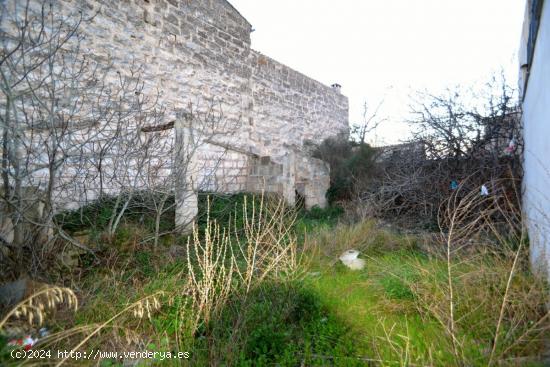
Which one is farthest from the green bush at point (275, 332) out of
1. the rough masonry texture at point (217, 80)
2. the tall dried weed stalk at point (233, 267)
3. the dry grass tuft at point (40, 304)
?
the rough masonry texture at point (217, 80)

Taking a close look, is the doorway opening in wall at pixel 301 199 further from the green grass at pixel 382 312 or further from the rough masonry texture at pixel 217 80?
the green grass at pixel 382 312

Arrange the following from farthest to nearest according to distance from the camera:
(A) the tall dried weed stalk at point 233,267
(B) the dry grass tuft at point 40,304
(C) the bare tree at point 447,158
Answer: (C) the bare tree at point 447,158
(A) the tall dried weed stalk at point 233,267
(B) the dry grass tuft at point 40,304

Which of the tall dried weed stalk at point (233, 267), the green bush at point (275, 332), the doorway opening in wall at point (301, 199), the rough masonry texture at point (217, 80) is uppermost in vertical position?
the rough masonry texture at point (217, 80)

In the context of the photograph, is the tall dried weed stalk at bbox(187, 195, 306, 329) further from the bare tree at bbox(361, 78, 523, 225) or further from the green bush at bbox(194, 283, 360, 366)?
the bare tree at bbox(361, 78, 523, 225)

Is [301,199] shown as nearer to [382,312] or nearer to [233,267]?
[233,267]

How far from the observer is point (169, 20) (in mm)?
7082

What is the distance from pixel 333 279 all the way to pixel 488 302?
1.70 m

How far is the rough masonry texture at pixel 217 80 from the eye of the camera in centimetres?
609

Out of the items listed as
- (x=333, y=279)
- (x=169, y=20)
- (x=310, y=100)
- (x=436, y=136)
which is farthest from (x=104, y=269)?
(x=310, y=100)

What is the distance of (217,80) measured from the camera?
8.21 metres

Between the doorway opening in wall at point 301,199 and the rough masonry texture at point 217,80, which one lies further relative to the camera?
the doorway opening in wall at point 301,199

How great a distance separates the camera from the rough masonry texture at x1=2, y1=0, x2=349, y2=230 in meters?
6.09

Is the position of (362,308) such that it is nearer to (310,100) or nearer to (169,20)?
(169,20)

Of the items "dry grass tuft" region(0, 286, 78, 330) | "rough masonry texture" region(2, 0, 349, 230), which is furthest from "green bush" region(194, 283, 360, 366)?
"rough masonry texture" region(2, 0, 349, 230)
